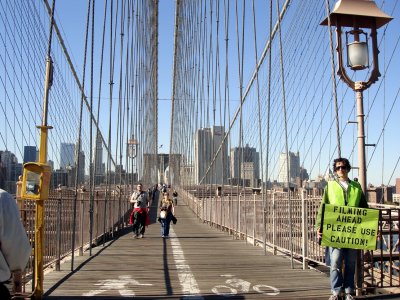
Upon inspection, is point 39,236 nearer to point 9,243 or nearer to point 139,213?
point 9,243

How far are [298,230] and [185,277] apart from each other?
2.11 meters

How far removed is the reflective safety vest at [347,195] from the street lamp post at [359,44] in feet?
1.31

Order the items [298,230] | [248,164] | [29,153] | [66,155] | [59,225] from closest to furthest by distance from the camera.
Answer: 1. [59,225]
2. [298,230]
3. [29,153]
4. [248,164]
5. [66,155]

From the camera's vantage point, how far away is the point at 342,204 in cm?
449

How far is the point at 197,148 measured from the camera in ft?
118

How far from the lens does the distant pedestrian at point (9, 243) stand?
84.6 inches

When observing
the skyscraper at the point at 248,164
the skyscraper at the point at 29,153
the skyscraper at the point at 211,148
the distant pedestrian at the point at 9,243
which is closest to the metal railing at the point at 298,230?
the distant pedestrian at the point at 9,243

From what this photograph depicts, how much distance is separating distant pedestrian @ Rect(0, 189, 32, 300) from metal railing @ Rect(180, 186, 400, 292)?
141 inches

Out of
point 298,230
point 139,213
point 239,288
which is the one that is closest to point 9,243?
point 239,288

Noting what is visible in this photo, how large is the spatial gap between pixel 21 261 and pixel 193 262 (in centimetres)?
517

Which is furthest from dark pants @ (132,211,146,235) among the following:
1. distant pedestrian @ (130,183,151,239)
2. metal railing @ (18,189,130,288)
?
metal railing @ (18,189,130,288)

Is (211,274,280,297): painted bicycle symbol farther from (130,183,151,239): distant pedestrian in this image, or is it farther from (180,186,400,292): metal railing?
(130,183,151,239): distant pedestrian

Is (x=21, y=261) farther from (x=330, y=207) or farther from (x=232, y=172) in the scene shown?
(x=232, y=172)

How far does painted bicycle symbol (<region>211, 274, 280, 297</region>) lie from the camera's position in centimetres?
491
